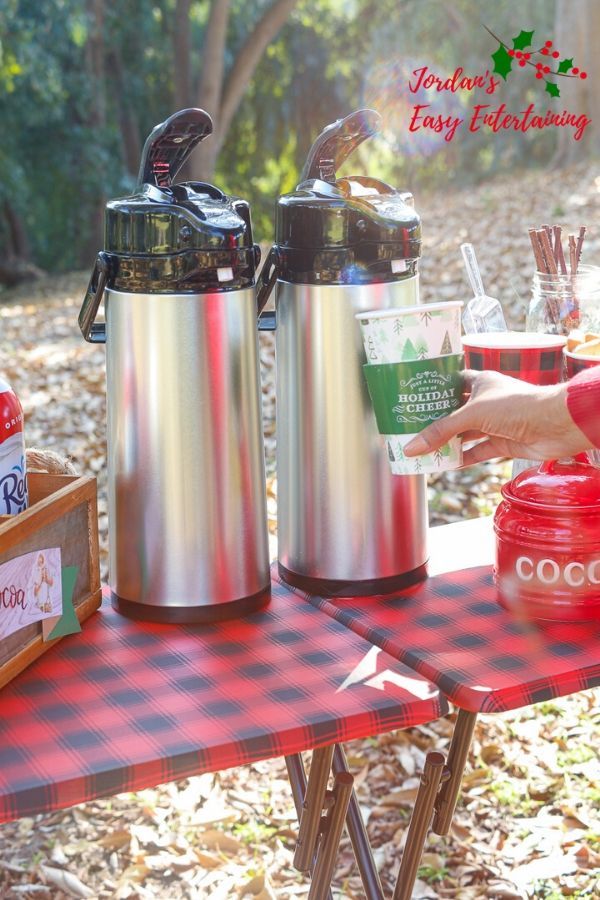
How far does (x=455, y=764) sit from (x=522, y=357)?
485 mm

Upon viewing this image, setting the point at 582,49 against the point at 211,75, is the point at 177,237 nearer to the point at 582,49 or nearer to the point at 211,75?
the point at 211,75

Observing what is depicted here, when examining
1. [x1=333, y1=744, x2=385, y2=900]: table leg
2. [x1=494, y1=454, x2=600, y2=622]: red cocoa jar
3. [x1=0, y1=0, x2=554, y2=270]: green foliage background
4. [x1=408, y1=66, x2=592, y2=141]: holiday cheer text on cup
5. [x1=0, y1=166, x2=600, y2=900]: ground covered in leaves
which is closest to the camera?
[x1=494, y1=454, x2=600, y2=622]: red cocoa jar

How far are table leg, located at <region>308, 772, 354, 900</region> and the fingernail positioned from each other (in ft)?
1.11

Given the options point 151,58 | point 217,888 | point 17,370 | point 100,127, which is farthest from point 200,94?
point 217,888

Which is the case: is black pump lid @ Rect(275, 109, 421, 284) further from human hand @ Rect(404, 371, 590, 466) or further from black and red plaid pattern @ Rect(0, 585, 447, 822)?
black and red plaid pattern @ Rect(0, 585, 447, 822)

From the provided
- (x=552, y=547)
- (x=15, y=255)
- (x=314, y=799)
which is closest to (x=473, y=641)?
(x=552, y=547)

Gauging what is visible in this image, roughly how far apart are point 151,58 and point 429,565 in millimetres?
10453

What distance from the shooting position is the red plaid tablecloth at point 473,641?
1.04 meters

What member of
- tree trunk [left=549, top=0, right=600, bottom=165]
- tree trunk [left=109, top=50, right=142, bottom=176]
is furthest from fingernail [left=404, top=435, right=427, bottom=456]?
tree trunk [left=109, top=50, right=142, bottom=176]

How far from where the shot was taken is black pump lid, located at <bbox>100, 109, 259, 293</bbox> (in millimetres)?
1097

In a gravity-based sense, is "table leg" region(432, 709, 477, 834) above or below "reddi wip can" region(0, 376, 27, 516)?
below

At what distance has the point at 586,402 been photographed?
1121mm

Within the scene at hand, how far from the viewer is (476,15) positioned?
40.1 ft

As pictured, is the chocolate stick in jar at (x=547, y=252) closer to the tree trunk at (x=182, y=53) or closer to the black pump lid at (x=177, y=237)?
the black pump lid at (x=177, y=237)
